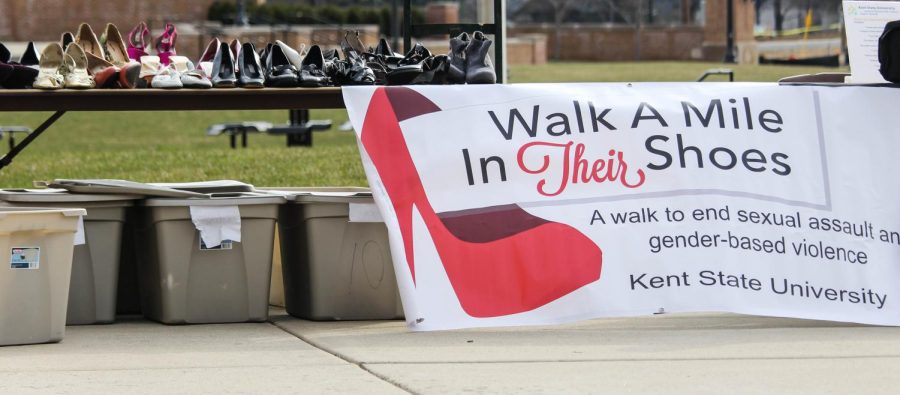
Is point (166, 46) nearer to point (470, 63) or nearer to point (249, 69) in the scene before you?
point (249, 69)

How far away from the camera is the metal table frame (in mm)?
6930

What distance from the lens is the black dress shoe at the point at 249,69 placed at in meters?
7.18

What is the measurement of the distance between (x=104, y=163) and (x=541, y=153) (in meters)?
11.7

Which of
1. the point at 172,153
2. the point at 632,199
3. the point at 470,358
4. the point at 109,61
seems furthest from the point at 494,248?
the point at 172,153

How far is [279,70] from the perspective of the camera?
23.8ft

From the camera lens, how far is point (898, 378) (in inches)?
213

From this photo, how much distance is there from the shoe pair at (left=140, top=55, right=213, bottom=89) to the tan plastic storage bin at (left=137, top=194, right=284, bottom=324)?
1.96 feet

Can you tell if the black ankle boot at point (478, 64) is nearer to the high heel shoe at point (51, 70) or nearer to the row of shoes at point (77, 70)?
the row of shoes at point (77, 70)

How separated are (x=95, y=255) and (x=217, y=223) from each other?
2.05 feet

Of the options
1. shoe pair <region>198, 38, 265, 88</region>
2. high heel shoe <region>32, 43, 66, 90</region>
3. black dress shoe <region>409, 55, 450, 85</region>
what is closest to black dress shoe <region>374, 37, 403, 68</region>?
black dress shoe <region>409, 55, 450, 85</region>

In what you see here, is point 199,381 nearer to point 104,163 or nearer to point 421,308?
point 421,308

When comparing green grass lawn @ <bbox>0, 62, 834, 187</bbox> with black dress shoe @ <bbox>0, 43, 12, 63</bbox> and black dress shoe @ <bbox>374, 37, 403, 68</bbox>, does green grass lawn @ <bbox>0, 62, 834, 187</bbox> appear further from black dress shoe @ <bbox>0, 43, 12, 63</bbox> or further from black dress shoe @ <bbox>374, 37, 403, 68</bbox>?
black dress shoe @ <bbox>0, 43, 12, 63</bbox>

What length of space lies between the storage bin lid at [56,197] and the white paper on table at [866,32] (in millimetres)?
3739

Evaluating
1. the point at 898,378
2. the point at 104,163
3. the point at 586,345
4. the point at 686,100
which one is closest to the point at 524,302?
the point at 586,345
